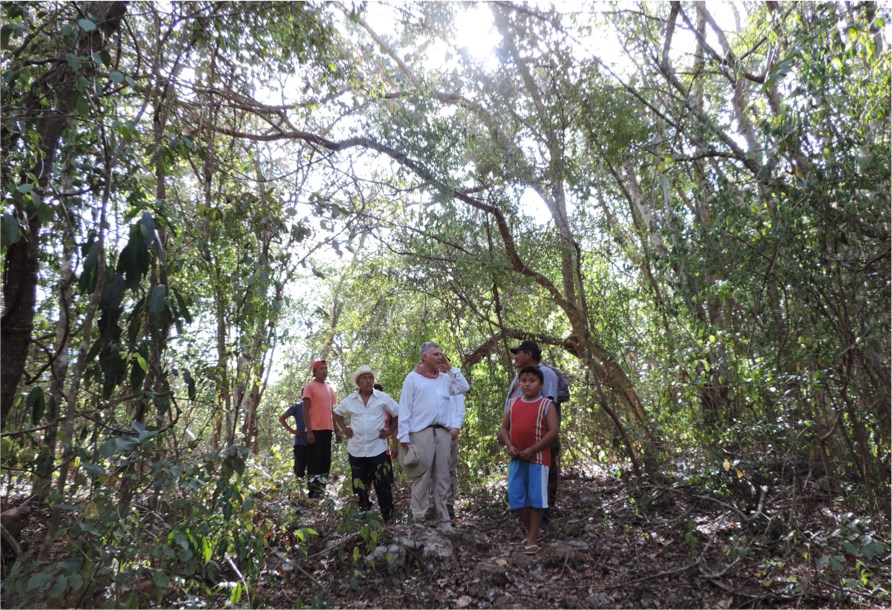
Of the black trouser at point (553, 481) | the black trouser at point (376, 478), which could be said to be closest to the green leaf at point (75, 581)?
the black trouser at point (376, 478)

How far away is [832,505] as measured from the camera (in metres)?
5.18

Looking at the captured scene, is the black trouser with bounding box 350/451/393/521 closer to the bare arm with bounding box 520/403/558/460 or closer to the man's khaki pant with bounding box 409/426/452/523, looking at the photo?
the man's khaki pant with bounding box 409/426/452/523

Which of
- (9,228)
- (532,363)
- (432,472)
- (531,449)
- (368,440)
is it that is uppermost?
(9,228)

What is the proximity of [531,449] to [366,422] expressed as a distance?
1.73 metres

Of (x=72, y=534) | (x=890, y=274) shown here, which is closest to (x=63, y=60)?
(x=72, y=534)

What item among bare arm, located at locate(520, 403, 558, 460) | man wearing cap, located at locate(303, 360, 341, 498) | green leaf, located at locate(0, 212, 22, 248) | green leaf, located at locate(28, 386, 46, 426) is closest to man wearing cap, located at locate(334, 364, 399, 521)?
man wearing cap, located at locate(303, 360, 341, 498)

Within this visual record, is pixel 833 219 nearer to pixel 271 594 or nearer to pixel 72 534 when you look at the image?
pixel 271 594

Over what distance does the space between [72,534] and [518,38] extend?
23.7 feet

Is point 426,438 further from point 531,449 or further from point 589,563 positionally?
point 589,563

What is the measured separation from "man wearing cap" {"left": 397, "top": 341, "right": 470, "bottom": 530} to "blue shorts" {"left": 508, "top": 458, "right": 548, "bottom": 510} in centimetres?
72

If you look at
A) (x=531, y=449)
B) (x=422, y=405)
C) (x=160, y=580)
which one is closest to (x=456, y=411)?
(x=422, y=405)

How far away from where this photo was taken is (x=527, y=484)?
201 inches

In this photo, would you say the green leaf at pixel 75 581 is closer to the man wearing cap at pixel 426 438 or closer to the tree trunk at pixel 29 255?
the tree trunk at pixel 29 255

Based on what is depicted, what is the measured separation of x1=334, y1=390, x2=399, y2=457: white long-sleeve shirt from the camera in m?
5.98
